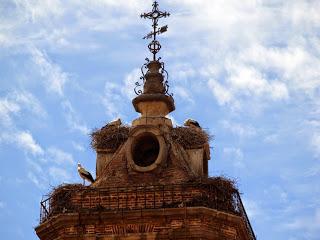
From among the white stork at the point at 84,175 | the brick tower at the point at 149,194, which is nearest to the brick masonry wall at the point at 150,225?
the brick tower at the point at 149,194

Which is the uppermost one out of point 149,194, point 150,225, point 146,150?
point 146,150

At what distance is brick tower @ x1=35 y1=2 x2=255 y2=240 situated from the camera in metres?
23.7

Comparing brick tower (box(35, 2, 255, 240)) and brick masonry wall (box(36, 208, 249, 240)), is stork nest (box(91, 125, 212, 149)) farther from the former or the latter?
brick masonry wall (box(36, 208, 249, 240))

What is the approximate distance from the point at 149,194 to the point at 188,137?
2697 millimetres

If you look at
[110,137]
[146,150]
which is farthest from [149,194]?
[110,137]

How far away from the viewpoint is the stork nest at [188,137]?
26203 mm

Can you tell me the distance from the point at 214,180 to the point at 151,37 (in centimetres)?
536

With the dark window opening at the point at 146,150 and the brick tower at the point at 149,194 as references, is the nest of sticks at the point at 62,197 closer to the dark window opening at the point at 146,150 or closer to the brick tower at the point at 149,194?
the brick tower at the point at 149,194

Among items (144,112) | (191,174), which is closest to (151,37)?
(144,112)

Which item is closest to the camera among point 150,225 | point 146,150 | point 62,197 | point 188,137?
point 150,225

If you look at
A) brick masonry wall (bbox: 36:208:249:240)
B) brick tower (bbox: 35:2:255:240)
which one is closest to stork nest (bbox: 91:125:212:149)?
brick tower (bbox: 35:2:255:240)

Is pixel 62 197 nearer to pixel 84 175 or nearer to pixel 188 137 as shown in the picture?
pixel 84 175

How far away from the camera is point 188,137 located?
26375 millimetres

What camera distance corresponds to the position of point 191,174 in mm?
24953
